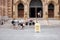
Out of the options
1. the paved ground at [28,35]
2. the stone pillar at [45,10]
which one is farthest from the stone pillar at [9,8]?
the paved ground at [28,35]

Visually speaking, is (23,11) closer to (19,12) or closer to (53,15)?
(19,12)

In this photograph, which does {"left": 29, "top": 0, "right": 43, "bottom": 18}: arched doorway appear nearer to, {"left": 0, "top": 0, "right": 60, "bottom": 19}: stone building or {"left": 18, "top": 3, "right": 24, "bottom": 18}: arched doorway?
{"left": 0, "top": 0, "right": 60, "bottom": 19}: stone building

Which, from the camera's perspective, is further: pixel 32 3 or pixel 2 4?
pixel 32 3

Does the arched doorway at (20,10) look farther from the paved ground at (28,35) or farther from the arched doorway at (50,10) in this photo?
the paved ground at (28,35)

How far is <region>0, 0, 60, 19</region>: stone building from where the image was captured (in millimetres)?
53406

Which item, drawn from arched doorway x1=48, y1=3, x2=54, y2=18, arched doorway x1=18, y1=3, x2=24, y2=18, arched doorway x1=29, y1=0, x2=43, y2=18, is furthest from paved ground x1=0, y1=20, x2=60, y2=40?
arched doorway x1=29, y1=0, x2=43, y2=18

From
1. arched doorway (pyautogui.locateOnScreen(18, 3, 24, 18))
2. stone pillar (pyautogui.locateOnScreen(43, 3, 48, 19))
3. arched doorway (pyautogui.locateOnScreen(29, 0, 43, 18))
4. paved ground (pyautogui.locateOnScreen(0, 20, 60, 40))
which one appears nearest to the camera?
paved ground (pyautogui.locateOnScreen(0, 20, 60, 40))

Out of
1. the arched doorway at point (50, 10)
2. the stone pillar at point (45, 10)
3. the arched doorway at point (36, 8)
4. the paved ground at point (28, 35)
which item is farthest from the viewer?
the arched doorway at point (36, 8)

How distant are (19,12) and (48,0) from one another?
6423 mm

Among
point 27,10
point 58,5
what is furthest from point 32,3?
point 58,5

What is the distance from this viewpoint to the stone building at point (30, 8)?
53.4 m

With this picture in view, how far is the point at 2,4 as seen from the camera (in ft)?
169

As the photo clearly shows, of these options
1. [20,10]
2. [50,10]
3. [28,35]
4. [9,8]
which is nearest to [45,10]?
[50,10]

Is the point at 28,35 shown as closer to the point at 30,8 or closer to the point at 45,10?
the point at 45,10
